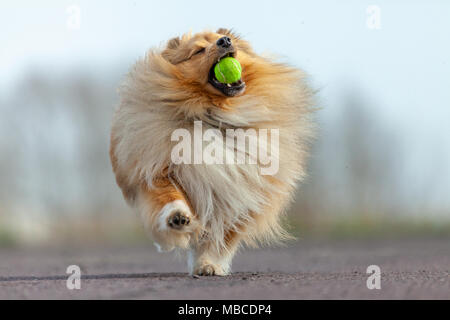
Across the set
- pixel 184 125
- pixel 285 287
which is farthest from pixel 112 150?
pixel 285 287

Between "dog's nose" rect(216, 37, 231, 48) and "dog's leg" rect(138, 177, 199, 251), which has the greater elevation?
"dog's nose" rect(216, 37, 231, 48)

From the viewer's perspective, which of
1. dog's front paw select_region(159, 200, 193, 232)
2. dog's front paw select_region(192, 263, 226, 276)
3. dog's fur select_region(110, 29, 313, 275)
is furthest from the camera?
dog's front paw select_region(192, 263, 226, 276)

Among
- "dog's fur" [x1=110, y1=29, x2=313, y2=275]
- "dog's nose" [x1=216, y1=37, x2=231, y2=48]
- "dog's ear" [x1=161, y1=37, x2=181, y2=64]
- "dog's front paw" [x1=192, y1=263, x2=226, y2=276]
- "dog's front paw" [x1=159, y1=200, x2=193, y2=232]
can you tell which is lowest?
"dog's front paw" [x1=192, y1=263, x2=226, y2=276]

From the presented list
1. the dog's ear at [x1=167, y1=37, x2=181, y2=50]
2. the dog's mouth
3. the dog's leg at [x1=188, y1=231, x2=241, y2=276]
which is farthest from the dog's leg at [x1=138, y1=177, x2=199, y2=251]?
the dog's ear at [x1=167, y1=37, x2=181, y2=50]

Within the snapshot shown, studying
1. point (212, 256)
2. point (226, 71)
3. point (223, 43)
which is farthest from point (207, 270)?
point (223, 43)

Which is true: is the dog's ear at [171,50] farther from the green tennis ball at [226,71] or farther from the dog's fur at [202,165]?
the green tennis ball at [226,71]

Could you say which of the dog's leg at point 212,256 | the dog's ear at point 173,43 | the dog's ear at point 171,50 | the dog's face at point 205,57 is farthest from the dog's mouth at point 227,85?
the dog's leg at point 212,256

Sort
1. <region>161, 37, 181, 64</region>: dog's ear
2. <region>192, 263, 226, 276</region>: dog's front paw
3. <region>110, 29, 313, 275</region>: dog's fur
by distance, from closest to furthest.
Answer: <region>110, 29, 313, 275</region>: dog's fur
<region>192, 263, 226, 276</region>: dog's front paw
<region>161, 37, 181, 64</region>: dog's ear

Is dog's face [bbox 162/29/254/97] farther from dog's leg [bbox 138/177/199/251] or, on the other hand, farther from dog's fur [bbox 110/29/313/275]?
dog's leg [bbox 138/177/199/251]

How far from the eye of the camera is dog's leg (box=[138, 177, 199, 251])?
5.95 meters

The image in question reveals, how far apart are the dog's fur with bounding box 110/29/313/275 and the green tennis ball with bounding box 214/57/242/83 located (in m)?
0.08

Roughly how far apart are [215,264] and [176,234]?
3.11 feet

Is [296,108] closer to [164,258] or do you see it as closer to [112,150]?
[112,150]

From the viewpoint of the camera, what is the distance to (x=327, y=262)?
9.81 m
